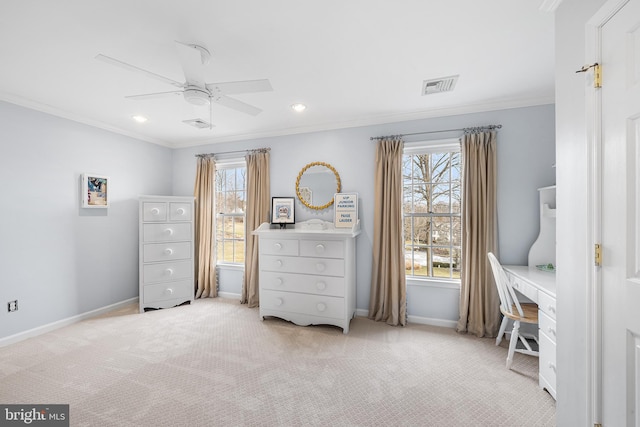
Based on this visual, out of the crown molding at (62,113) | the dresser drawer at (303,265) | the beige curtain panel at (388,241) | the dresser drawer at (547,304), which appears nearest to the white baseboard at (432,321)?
the beige curtain panel at (388,241)

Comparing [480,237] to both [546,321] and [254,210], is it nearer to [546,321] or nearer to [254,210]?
[546,321]

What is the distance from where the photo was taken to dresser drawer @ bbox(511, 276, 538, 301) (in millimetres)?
2175

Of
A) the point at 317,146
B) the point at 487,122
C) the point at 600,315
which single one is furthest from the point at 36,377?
the point at 487,122

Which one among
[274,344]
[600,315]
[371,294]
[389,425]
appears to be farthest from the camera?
[371,294]

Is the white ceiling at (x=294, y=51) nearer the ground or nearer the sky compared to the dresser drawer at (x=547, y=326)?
nearer the sky

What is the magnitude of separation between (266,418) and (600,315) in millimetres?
1863

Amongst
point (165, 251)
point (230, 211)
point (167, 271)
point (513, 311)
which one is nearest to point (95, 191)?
point (165, 251)

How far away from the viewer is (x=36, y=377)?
85.7 inches

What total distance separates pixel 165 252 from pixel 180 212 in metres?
0.58

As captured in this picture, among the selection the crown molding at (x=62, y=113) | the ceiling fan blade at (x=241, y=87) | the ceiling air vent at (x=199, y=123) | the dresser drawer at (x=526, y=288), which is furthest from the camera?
the ceiling air vent at (x=199, y=123)

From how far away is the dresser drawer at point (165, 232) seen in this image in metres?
3.66

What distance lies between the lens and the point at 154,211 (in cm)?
370

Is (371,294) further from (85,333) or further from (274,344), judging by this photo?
(85,333)

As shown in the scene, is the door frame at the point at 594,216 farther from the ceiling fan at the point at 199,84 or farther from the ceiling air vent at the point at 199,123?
the ceiling air vent at the point at 199,123
